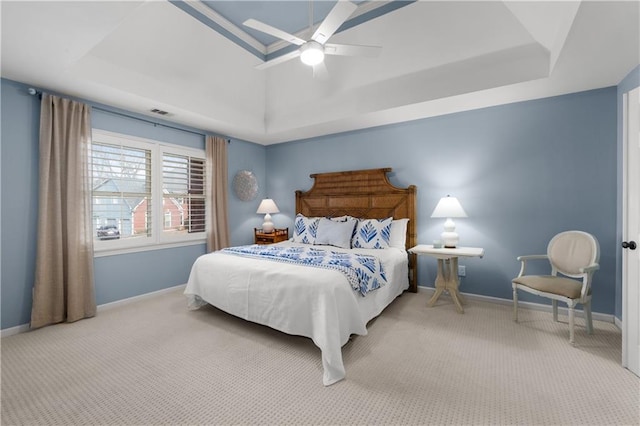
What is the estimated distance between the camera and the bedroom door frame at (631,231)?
1948 mm

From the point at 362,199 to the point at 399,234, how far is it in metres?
0.83

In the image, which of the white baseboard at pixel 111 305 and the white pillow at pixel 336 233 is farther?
the white pillow at pixel 336 233

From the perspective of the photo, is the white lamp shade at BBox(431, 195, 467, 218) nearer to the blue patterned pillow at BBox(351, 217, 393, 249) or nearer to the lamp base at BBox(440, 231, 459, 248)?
the lamp base at BBox(440, 231, 459, 248)

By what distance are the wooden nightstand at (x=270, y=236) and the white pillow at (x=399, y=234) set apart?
1.95 metres

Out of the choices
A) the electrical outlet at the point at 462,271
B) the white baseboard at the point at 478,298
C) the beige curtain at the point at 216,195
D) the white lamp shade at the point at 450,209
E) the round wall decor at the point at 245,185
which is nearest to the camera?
the white baseboard at the point at 478,298

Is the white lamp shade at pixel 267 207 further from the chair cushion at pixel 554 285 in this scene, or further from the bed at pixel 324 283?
the chair cushion at pixel 554 285

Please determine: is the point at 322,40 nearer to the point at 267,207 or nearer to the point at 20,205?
the point at 267,207

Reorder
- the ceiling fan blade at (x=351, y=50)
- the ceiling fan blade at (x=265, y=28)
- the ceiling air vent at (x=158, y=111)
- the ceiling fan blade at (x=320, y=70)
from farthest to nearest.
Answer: the ceiling air vent at (x=158, y=111) < the ceiling fan blade at (x=320, y=70) < the ceiling fan blade at (x=351, y=50) < the ceiling fan blade at (x=265, y=28)

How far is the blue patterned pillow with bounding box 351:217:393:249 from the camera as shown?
3.71m

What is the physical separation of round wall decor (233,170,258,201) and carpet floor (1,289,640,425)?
2.45m

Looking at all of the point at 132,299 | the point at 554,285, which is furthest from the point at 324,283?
the point at 132,299

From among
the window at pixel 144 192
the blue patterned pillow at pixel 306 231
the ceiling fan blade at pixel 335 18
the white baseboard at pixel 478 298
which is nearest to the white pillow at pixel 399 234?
the white baseboard at pixel 478 298

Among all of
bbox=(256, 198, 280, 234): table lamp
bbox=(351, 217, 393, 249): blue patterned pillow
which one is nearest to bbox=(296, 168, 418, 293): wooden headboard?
bbox=(351, 217, 393, 249): blue patterned pillow

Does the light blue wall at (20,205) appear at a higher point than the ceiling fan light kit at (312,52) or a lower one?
lower
